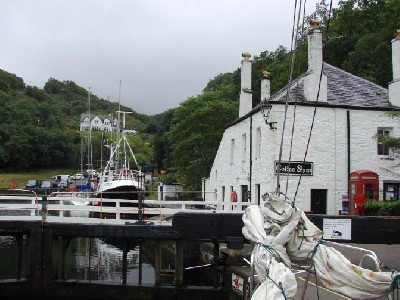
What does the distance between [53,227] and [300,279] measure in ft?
27.8

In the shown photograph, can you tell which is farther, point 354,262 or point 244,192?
point 244,192

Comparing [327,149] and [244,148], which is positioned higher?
[244,148]

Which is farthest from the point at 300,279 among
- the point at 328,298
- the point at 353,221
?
the point at 353,221

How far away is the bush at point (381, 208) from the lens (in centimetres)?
1912

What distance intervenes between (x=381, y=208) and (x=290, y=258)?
13331 mm

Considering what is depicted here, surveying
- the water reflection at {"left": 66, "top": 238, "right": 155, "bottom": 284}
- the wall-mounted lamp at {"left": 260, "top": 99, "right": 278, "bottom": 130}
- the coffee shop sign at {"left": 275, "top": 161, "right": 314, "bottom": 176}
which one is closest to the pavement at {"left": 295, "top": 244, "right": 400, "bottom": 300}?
the coffee shop sign at {"left": 275, "top": 161, "right": 314, "bottom": 176}

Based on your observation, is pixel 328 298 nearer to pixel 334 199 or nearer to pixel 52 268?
pixel 52 268

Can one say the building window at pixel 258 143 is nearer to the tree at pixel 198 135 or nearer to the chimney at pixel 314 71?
the chimney at pixel 314 71

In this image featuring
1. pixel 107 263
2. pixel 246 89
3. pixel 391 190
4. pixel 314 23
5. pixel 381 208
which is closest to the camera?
pixel 381 208

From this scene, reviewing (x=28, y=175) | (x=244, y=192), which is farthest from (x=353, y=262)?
(x=28, y=175)

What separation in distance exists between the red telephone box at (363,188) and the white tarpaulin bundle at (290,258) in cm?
1388

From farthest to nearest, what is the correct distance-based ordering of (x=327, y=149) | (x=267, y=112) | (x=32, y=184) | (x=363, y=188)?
(x=32, y=184) → (x=327, y=149) → (x=267, y=112) → (x=363, y=188)

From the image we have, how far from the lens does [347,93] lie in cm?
2398

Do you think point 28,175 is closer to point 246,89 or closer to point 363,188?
point 246,89
